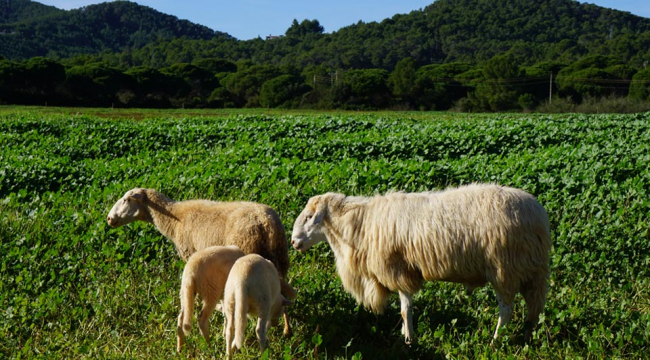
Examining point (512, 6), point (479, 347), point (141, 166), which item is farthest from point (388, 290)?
point (512, 6)

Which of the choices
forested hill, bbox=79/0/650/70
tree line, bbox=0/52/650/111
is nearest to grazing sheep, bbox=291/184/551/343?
tree line, bbox=0/52/650/111

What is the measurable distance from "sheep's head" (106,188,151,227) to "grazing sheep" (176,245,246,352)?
7.86 feet

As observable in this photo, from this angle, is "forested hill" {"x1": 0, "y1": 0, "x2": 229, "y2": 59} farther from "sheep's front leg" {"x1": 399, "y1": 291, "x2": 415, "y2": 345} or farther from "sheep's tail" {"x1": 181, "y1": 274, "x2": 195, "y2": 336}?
"sheep's front leg" {"x1": 399, "y1": 291, "x2": 415, "y2": 345}

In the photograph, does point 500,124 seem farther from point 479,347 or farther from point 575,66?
point 575,66

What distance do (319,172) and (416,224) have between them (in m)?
5.63

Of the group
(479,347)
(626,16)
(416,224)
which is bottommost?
(479,347)

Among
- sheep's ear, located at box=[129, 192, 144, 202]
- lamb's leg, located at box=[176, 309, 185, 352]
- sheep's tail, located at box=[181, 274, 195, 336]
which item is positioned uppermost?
sheep's ear, located at box=[129, 192, 144, 202]

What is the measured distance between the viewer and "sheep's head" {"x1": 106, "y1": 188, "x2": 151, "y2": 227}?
764cm

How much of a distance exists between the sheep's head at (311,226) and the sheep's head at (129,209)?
7.32 feet

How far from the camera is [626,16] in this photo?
148625mm

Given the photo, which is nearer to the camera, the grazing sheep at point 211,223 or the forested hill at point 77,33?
the grazing sheep at point 211,223

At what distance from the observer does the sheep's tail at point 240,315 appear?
497 cm

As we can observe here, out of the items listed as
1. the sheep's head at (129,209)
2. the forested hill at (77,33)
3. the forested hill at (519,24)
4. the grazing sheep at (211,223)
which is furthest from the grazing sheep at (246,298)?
the forested hill at (77,33)

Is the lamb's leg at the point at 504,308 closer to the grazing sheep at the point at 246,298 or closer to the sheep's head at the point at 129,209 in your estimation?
the grazing sheep at the point at 246,298
